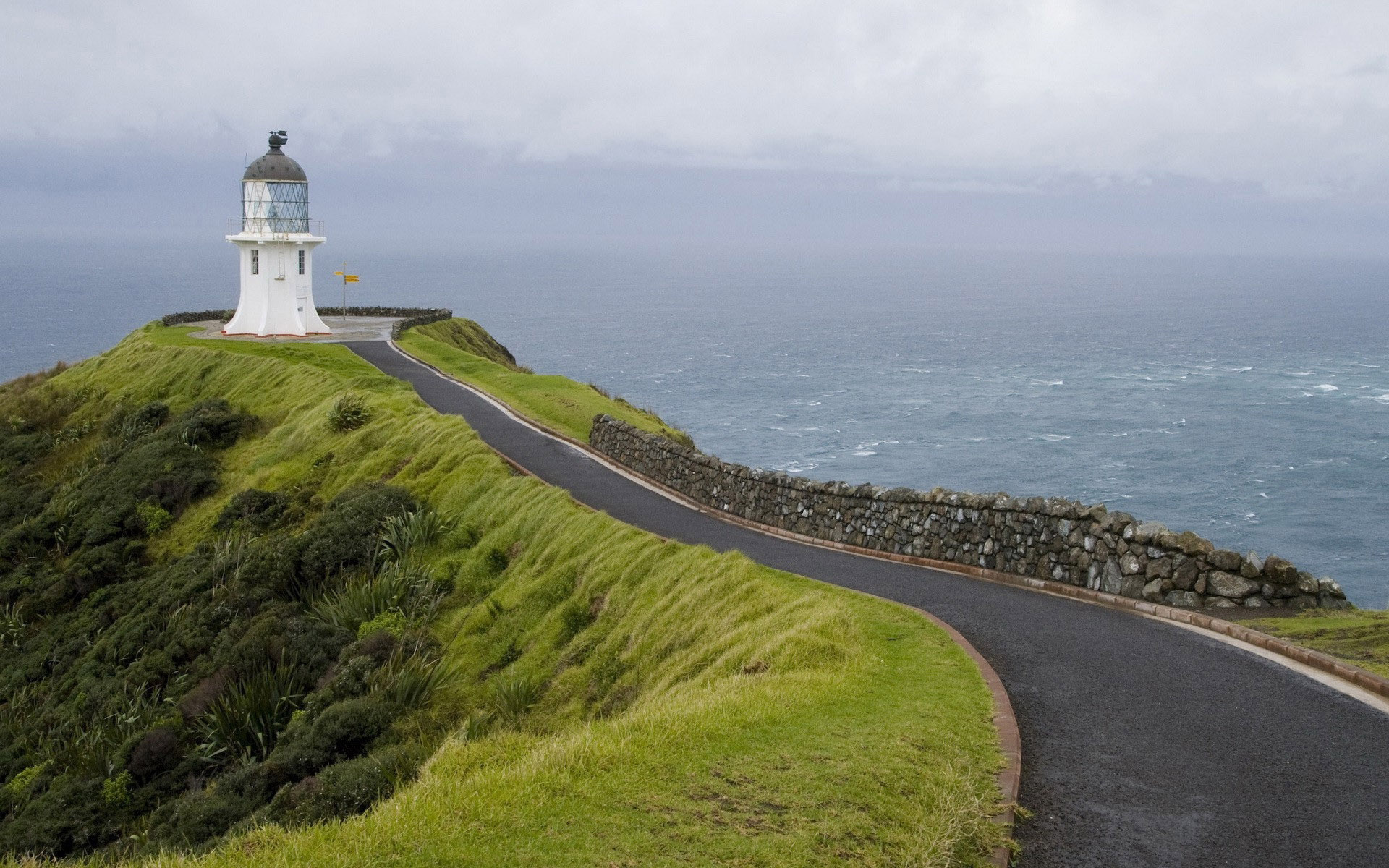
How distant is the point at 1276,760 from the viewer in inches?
392

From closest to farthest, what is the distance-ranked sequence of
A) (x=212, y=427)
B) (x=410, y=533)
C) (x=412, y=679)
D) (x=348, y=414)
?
(x=412, y=679), (x=410, y=533), (x=348, y=414), (x=212, y=427)

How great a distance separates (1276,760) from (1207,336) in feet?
422

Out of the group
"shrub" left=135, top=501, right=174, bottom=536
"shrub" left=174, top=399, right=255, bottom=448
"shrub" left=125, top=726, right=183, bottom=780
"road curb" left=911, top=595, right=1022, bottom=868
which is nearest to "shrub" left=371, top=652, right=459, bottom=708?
"shrub" left=125, top=726, right=183, bottom=780

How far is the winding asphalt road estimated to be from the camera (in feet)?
27.8

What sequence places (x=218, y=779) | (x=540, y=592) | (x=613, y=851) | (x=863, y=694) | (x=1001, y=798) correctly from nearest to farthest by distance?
(x=613, y=851) < (x=1001, y=798) < (x=863, y=694) < (x=218, y=779) < (x=540, y=592)

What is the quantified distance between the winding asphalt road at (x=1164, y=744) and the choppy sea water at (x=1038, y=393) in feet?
94.4

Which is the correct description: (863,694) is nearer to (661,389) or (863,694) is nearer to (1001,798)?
(1001,798)

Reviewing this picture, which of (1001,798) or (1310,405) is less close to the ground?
(1310,405)

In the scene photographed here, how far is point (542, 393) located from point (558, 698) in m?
23.4

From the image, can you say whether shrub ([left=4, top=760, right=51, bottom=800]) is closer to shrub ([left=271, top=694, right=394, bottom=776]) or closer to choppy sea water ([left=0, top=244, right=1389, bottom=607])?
shrub ([left=271, top=694, right=394, bottom=776])

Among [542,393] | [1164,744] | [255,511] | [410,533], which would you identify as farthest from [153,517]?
[1164,744]

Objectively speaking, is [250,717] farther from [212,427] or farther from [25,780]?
[212,427]

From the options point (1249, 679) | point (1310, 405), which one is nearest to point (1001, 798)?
→ point (1249, 679)

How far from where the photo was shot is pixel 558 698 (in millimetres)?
15203
